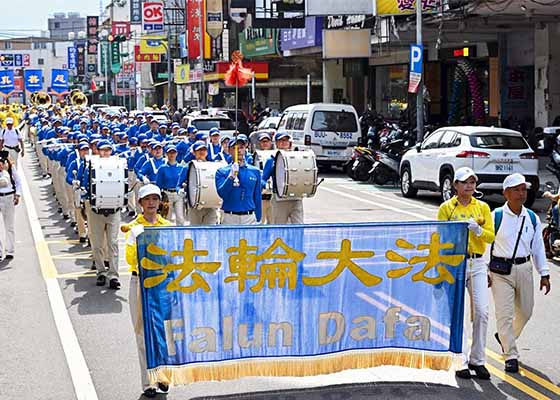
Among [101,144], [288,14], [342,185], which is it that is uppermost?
[288,14]

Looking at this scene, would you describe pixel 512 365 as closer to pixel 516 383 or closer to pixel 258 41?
pixel 516 383

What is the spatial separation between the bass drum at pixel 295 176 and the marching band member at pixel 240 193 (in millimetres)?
1726

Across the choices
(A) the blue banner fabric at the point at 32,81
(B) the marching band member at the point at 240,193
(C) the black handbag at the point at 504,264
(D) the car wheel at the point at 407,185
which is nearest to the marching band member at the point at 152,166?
(B) the marching band member at the point at 240,193

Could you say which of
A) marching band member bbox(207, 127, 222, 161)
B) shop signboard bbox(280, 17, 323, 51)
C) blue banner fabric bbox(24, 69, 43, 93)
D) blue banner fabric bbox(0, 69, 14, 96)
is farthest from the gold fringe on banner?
blue banner fabric bbox(24, 69, 43, 93)

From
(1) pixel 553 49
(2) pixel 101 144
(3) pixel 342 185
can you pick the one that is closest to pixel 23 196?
(3) pixel 342 185

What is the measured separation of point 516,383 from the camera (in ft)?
26.4

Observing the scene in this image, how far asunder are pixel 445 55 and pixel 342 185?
46.9 ft

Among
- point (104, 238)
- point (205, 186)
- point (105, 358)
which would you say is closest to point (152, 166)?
point (205, 186)

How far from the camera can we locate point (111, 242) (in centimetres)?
1294

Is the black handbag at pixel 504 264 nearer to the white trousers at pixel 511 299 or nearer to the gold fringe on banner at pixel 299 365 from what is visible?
the white trousers at pixel 511 299

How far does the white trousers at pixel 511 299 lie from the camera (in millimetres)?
8352

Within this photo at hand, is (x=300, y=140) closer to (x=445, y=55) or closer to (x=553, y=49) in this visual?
(x=553, y=49)

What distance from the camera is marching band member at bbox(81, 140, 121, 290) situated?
12.7 metres

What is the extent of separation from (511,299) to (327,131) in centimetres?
2084
